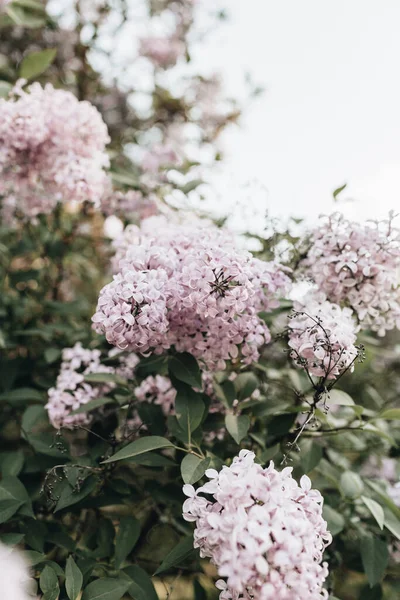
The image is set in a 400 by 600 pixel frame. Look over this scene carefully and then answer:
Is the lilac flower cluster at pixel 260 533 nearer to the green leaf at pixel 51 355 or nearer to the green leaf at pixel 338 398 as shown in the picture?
the green leaf at pixel 338 398

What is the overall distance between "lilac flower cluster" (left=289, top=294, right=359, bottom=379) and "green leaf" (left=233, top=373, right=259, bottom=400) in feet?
0.76

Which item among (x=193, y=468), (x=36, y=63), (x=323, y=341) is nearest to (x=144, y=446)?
(x=193, y=468)

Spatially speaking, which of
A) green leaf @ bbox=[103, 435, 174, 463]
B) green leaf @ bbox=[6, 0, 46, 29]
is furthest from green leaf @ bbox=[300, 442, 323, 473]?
green leaf @ bbox=[6, 0, 46, 29]

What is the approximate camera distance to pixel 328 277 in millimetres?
1296

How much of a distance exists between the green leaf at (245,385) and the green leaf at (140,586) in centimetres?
47

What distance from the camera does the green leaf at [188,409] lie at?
1.15m

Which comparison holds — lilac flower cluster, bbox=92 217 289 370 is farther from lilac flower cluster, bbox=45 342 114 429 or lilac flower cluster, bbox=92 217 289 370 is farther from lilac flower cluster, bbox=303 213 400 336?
lilac flower cluster, bbox=45 342 114 429

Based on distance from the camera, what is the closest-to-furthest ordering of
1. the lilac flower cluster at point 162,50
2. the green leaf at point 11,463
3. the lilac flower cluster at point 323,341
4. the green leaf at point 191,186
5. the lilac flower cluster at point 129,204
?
the lilac flower cluster at point 323,341 → the green leaf at point 11,463 → the green leaf at point 191,186 → the lilac flower cluster at point 129,204 → the lilac flower cluster at point 162,50

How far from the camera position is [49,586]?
1001 mm

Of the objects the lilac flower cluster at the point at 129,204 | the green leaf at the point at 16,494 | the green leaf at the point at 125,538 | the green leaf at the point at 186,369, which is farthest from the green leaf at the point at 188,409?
the lilac flower cluster at the point at 129,204

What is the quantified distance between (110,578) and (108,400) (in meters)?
0.40

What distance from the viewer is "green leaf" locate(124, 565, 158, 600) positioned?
3.62 feet

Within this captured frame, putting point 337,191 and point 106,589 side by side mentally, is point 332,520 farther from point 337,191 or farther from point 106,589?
point 337,191

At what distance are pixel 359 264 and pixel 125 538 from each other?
860 millimetres
